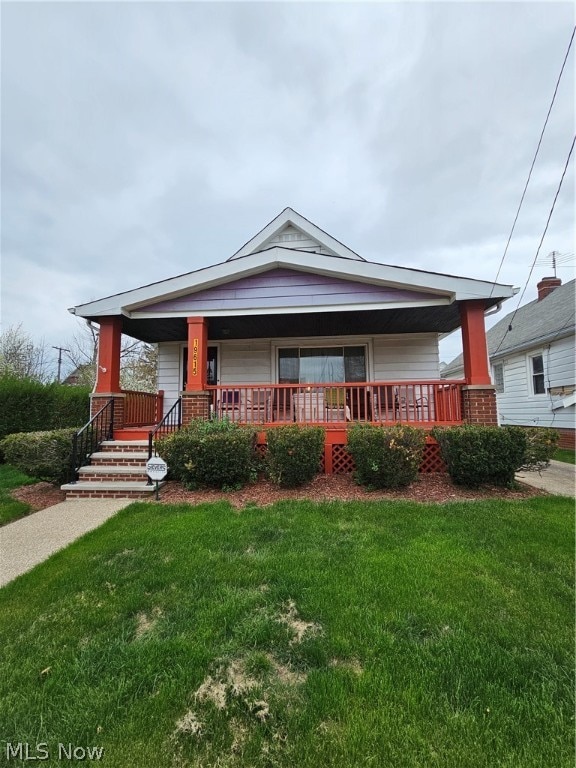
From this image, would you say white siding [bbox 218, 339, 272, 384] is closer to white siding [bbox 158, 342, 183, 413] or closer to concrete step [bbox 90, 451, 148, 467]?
white siding [bbox 158, 342, 183, 413]

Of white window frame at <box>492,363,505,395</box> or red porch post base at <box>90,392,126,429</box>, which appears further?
white window frame at <box>492,363,505,395</box>

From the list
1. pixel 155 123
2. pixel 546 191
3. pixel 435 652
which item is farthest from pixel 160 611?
pixel 155 123

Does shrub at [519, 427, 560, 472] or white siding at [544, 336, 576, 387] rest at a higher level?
white siding at [544, 336, 576, 387]

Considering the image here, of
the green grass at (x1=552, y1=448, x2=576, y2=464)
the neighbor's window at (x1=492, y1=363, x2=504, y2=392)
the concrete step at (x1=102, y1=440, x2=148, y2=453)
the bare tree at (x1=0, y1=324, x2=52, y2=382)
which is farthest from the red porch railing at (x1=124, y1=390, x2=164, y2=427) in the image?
the bare tree at (x1=0, y1=324, x2=52, y2=382)

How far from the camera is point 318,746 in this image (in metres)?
1.51

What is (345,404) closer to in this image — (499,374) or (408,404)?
(408,404)

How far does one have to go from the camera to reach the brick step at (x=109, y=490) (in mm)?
5820

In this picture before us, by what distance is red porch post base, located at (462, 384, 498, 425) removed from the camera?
21.4 feet

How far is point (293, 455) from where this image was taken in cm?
549

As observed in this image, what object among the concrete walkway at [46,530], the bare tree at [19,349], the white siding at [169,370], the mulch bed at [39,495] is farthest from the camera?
the bare tree at [19,349]

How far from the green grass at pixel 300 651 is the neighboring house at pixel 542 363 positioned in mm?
8748

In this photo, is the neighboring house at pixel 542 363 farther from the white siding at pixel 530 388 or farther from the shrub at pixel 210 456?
the shrub at pixel 210 456

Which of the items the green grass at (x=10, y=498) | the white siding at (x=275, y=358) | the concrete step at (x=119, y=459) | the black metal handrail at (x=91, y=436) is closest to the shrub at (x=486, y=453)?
the white siding at (x=275, y=358)

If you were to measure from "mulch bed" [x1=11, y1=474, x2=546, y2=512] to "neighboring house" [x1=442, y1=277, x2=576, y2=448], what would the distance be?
6.66m
